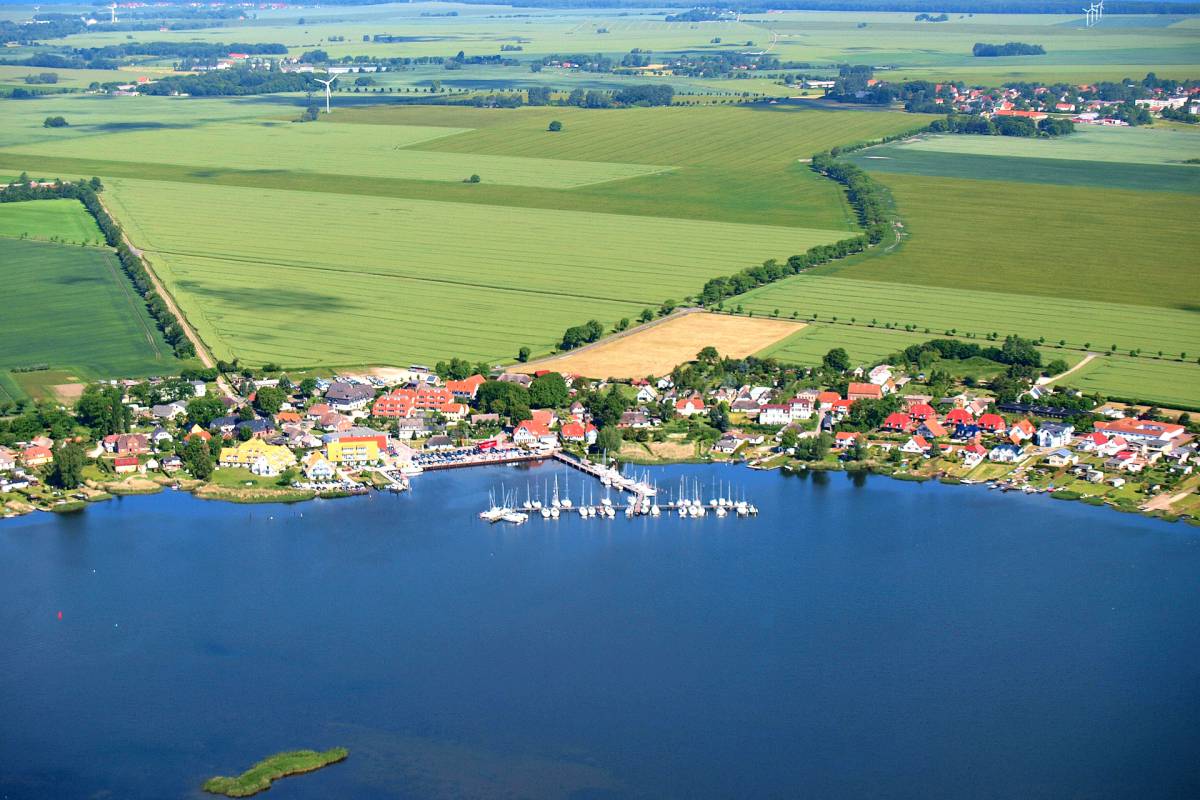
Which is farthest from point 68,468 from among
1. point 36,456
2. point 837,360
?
point 837,360

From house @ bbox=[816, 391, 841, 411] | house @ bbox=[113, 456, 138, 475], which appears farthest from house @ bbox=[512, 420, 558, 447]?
house @ bbox=[113, 456, 138, 475]

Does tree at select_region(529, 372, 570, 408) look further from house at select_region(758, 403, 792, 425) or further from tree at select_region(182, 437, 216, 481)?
tree at select_region(182, 437, 216, 481)

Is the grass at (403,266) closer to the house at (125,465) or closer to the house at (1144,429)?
the house at (125,465)

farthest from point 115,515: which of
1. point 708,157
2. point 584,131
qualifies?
point 584,131

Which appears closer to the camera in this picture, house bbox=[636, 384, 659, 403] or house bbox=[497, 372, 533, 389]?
house bbox=[636, 384, 659, 403]

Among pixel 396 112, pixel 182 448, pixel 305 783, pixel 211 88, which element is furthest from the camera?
pixel 211 88

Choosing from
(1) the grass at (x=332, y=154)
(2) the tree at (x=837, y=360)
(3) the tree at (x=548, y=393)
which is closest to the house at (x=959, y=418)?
(2) the tree at (x=837, y=360)

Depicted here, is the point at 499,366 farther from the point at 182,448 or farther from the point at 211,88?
the point at 211,88

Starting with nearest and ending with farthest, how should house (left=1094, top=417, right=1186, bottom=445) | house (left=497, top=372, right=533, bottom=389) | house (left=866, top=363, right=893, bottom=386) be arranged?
house (left=1094, top=417, right=1186, bottom=445)
house (left=497, top=372, right=533, bottom=389)
house (left=866, top=363, right=893, bottom=386)
